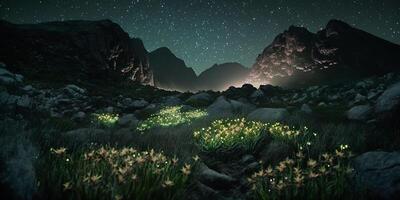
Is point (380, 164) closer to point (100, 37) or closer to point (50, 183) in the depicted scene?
point (50, 183)

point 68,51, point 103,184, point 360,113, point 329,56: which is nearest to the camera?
point 103,184

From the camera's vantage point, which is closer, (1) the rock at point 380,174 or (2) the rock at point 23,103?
(1) the rock at point 380,174

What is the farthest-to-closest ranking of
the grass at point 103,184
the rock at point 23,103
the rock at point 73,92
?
the rock at point 73,92 → the rock at point 23,103 → the grass at point 103,184

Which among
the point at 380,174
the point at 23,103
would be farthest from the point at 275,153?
the point at 23,103

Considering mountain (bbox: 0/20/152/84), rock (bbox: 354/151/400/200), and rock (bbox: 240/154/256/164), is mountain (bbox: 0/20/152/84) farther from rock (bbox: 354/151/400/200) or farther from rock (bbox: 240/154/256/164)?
rock (bbox: 354/151/400/200)

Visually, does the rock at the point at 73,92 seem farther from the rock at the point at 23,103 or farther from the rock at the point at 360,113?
the rock at the point at 360,113

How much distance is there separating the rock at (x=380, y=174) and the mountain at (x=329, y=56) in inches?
3132

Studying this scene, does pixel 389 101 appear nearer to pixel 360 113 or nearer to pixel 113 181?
pixel 360 113

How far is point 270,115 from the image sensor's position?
1348cm

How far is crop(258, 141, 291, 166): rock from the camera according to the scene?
24.6 ft

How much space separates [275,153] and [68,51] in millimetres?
42445

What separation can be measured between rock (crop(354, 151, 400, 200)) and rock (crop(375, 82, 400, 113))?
5070mm

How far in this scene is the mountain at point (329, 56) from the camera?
81375 millimetres

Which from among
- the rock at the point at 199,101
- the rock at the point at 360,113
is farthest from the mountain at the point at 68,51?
the rock at the point at 360,113
